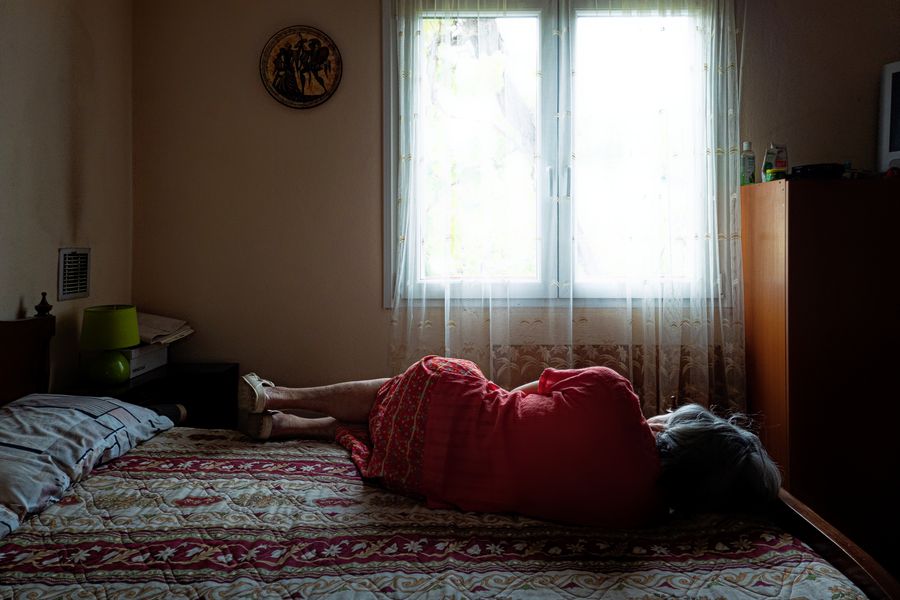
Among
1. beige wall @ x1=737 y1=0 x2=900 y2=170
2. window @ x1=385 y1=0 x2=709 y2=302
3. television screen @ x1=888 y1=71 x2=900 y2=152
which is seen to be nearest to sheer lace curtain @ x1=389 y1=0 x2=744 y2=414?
window @ x1=385 y1=0 x2=709 y2=302

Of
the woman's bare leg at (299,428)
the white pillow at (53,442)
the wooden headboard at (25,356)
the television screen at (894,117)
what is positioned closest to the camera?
the white pillow at (53,442)

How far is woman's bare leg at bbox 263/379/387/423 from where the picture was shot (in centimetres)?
242

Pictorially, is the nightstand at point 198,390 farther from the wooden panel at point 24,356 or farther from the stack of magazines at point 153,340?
the wooden panel at point 24,356

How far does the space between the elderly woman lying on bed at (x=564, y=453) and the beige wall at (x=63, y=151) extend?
1547mm

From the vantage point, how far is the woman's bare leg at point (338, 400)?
95.4 inches

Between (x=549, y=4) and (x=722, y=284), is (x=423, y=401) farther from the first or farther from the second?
(x=549, y=4)

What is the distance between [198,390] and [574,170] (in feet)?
6.58

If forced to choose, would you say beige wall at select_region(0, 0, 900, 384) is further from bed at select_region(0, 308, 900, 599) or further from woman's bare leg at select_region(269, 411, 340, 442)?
bed at select_region(0, 308, 900, 599)

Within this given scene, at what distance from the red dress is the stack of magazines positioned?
135 cm

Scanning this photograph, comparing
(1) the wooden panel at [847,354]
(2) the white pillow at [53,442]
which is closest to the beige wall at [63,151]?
(2) the white pillow at [53,442]

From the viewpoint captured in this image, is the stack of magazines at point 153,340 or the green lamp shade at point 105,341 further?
the stack of magazines at point 153,340

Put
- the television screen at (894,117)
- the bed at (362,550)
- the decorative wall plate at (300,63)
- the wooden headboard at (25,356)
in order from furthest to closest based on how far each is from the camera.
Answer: the decorative wall plate at (300,63), the television screen at (894,117), the wooden headboard at (25,356), the bed at (362,550)

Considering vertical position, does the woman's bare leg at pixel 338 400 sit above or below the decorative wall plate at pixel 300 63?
below

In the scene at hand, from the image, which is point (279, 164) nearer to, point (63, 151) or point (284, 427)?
point (63, 151)
